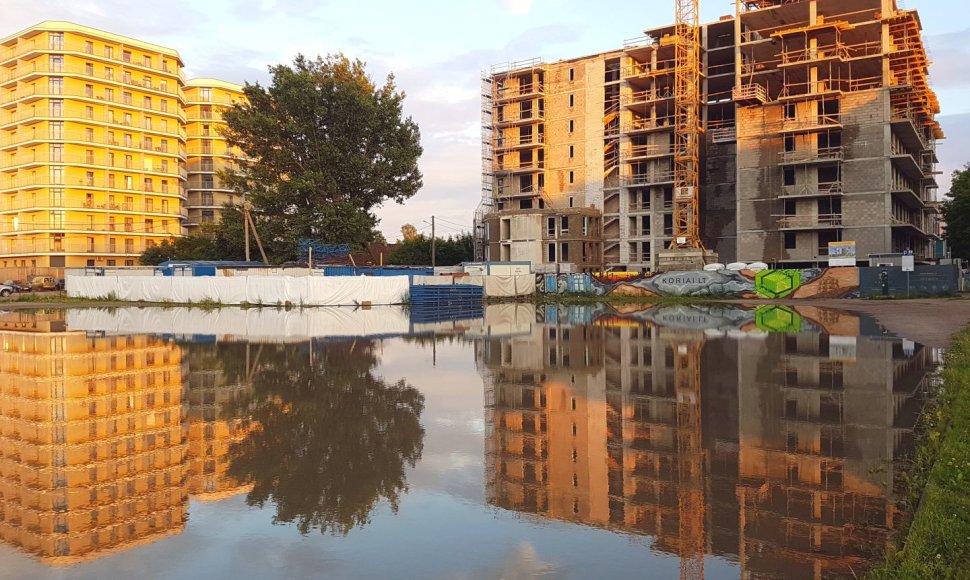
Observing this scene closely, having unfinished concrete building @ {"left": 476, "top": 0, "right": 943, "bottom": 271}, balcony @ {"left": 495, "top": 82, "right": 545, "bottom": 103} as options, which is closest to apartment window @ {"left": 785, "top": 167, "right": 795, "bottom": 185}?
unfinished concrete building @ {"left": 476, "top": 0, "right": 943, "bottom": 271}

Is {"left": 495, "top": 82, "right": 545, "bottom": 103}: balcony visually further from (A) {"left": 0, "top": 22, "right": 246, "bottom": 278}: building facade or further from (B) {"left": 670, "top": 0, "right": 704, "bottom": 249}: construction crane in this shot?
(A) {"left": 0, "top": 22, "right": 246, "bottom": 278}: building facade

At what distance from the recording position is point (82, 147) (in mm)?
82562

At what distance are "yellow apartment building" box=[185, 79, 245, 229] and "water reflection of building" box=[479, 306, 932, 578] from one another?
91.1m

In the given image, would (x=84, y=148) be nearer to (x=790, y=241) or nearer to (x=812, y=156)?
(x=790, y=241)

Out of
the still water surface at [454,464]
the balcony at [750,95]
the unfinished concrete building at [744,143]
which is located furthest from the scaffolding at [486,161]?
the still water surface at [454,464]

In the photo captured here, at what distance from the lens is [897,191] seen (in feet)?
186

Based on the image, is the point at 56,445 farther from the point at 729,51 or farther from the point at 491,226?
the point at 729,51

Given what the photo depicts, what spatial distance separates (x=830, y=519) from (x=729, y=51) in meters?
72.7

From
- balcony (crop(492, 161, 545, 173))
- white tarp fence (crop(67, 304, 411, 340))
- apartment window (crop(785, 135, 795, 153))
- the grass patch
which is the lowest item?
the grass patch

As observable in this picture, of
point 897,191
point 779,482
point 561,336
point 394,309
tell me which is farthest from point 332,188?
point 779,482

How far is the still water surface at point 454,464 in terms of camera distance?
6.11 meters

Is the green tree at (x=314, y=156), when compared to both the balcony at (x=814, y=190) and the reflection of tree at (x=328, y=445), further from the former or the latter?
the reflection of tree at (x=328, y=445)

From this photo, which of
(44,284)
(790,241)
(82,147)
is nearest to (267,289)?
(44,284)

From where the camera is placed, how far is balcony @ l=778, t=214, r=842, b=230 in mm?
58216
